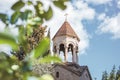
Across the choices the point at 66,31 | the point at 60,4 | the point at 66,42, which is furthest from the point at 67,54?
the point at 60,4

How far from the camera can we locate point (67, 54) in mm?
33531

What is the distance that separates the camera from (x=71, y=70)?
110ft

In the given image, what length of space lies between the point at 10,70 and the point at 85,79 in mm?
34299

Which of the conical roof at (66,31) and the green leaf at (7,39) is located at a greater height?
the conical roof at (66,31)

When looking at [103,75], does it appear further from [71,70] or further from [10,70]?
[10,70]

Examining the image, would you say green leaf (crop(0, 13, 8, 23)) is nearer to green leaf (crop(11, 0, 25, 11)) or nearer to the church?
green leaf (crop(11, 0, 25, 11))

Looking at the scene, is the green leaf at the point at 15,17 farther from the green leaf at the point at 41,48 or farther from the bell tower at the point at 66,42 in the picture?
the bell tower at the point at 66,42

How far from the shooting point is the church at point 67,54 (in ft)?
110

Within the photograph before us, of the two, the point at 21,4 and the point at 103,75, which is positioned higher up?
the point at 103,75

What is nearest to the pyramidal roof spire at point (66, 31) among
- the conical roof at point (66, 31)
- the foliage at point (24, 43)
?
the conical roof at point (66, 31)

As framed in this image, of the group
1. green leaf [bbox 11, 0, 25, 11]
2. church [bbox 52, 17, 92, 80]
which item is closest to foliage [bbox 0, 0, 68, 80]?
green leaf [bbox 11, 0, 25, 11]

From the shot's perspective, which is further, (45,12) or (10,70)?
(45,12)

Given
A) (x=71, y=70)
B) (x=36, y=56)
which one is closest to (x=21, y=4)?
(x=36, y=56)

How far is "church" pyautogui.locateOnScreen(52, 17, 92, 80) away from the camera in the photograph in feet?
110
